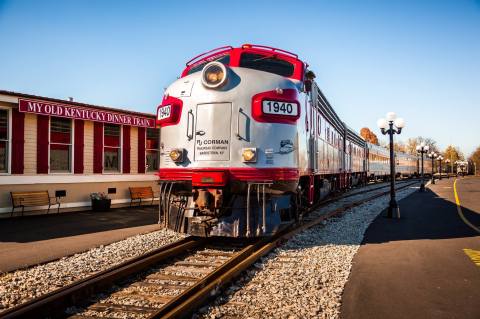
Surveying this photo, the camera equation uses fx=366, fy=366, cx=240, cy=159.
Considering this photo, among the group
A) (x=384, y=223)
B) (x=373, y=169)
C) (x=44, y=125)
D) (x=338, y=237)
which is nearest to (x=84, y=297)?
(x=338, y=237)

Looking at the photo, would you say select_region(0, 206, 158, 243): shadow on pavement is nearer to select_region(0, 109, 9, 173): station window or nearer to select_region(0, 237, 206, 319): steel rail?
select_region(0, 109, 9, 173): station window

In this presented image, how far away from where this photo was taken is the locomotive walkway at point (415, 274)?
4.29m

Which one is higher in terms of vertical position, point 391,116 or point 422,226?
point 391,116

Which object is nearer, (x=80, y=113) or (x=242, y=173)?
(x=242, y=173)

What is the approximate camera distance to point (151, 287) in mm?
4887

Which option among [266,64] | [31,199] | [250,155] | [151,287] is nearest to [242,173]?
[250,155]

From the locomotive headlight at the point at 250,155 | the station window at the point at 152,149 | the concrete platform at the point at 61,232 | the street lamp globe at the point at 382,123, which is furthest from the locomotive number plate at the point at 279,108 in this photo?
the station window at the point at 152,149

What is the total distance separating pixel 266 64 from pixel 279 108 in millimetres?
1664

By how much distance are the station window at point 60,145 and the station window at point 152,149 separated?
3.48 m

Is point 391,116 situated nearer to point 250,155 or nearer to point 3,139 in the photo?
point 250,155

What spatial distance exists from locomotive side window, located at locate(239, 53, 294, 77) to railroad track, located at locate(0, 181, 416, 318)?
3689 mm

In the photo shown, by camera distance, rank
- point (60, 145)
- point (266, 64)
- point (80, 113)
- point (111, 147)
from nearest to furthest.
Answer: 1. point (266, 64)
2. point (60, 145)
3. point (80, 113)
4. point (111, 147)

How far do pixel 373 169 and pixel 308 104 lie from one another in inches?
1057

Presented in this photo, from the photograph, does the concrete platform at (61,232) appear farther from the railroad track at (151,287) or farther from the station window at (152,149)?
the station window at (152,149)
